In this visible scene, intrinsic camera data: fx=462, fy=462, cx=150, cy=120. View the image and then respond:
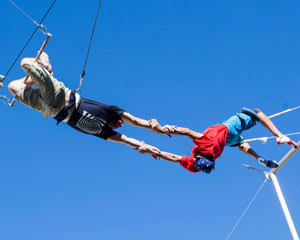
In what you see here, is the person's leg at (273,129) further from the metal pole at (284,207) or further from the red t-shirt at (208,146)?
the metal pole at (284,207)

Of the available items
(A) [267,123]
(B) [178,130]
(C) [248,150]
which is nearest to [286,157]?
(C) [248,150]

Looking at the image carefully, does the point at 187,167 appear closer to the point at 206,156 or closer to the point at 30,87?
the point at 206,156

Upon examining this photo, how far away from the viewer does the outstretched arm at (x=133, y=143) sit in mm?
6756

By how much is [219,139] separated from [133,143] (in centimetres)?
132

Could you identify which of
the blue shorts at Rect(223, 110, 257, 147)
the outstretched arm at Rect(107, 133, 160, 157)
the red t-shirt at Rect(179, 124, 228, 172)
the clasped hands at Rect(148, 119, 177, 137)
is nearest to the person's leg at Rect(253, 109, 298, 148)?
the blue shorts at Rect(223, 110, 257, 147)

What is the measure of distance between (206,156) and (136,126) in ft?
3.81

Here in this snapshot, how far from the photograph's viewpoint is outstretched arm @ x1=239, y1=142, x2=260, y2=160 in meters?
7.79

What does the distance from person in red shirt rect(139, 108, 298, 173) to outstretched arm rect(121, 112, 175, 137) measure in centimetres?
6

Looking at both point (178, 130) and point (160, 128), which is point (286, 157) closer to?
point (178, 130)

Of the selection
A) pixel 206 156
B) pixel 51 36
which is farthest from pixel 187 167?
pixel 51 36

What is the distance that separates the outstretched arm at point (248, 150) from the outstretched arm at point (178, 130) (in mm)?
1192

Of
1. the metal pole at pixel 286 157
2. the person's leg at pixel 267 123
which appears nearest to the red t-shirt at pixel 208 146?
the person's leg at pixel 267 123

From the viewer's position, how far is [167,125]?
21.8ft

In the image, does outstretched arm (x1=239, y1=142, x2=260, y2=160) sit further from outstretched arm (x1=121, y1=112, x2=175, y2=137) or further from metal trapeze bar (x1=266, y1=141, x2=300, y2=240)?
outstretched arm (x1=121, y1=112, x2=175, y2=137)
